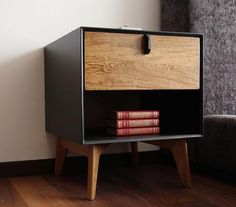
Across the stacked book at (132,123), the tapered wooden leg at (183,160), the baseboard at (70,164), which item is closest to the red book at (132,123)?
the stacked book at (132,123)

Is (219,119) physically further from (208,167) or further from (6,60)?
(6,60)

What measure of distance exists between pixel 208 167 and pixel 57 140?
23.3 inches

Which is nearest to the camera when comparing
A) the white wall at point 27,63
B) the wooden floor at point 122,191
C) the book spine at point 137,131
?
the wooden floor at point 122,191

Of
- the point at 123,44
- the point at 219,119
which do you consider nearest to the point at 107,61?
the point at 123,44

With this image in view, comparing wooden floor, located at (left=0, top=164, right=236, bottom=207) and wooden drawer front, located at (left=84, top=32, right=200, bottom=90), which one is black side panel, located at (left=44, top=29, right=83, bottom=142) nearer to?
wooden drawer front, located at (left=84, top=32, right=200, bottom=90)

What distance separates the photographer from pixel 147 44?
1222mm

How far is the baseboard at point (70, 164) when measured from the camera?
4.93 ft

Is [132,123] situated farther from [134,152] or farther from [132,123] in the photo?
[134,152]

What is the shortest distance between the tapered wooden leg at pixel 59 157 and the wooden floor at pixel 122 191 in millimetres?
36

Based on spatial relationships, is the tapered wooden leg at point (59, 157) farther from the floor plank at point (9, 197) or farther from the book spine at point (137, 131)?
the book spine at point (137, 131)

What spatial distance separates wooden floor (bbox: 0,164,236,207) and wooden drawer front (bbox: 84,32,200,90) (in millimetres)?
341

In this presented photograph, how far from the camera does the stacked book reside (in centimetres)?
131

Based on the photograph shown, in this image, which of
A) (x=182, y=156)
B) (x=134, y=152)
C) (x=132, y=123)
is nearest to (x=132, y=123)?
(x=132, y=123)

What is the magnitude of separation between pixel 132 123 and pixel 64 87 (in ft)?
0.85
